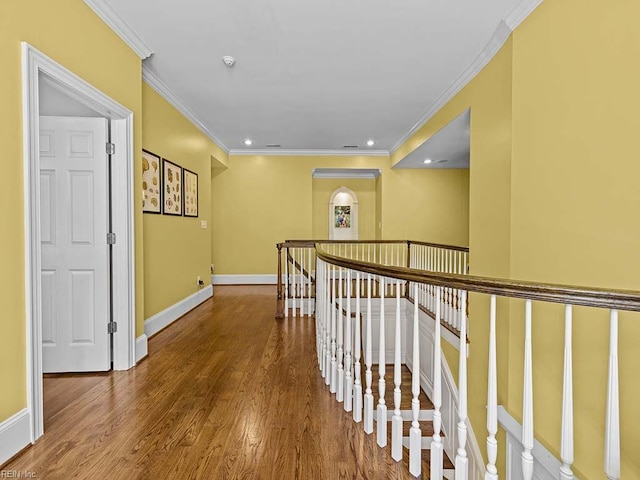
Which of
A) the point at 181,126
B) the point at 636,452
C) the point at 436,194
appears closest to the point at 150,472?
the point at 636,452

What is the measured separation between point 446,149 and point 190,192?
14.4 ft

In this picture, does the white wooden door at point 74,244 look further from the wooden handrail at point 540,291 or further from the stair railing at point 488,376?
the wooden handrail at point 540,291

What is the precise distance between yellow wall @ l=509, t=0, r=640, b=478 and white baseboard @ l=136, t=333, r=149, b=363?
130 inches

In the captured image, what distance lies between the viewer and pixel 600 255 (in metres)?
2.20

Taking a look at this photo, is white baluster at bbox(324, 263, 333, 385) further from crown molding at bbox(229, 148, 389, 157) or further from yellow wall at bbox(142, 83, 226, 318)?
crown molding at bbox(229, 148, 389, 157)

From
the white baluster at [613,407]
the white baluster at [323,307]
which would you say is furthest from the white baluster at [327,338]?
the white baluster at [613,407]

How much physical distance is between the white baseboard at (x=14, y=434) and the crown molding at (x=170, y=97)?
3280 mm

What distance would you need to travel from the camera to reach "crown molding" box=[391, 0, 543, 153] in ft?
9.23

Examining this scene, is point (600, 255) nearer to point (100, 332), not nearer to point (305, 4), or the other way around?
point (305, 4)

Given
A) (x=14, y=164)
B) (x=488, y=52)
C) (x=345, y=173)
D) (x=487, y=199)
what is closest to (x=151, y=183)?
(x=14, y=164)

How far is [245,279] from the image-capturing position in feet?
25.5

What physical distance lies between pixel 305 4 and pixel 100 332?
10.2ft

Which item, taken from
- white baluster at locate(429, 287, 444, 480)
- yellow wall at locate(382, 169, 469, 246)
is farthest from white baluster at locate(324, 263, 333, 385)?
yellow wall at locate(382, 169, 469, 246)

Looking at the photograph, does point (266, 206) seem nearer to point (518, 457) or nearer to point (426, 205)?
point (426, 205)
